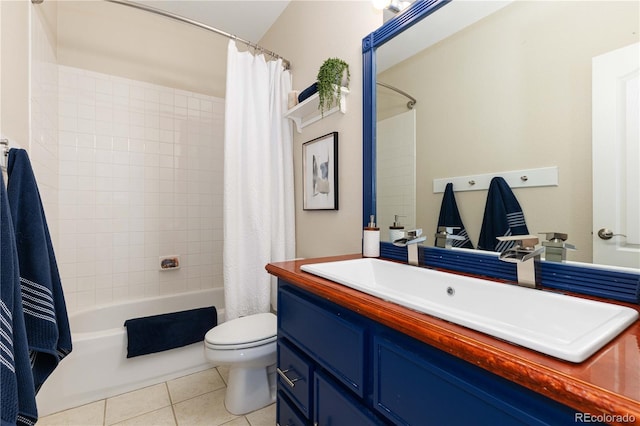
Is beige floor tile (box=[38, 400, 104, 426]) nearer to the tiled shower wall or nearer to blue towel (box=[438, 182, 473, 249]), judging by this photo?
the tiled shower wall

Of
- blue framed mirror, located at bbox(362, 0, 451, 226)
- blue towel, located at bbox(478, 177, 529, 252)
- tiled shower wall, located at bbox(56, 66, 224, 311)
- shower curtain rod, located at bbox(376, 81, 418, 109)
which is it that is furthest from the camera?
tiled shower wall, located at bbox(56, 66, 224, 311)

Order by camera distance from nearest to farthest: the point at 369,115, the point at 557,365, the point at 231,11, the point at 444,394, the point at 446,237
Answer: the point at 557,365 → the point at 444,394 → the point at 446,237 → the point at 369,115 → the point at 231,11

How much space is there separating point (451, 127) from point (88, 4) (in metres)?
2.64

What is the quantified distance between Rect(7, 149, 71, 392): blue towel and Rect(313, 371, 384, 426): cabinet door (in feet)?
3.00

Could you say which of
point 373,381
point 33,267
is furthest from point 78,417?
point 373,381

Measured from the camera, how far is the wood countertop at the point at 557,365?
37 cm

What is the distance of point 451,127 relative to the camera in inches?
44.3

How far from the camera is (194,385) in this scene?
1871mm

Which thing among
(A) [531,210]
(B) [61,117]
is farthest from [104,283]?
(A) [531,210]

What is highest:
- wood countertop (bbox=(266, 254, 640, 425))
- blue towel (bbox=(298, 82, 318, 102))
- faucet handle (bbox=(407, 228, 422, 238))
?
blue towel (bbox=(298, 82, 318, 102))

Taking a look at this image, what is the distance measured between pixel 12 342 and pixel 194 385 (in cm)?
131

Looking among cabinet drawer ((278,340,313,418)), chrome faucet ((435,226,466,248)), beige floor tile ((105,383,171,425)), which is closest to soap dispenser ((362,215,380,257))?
chrome faucet ((435,226,466,248))

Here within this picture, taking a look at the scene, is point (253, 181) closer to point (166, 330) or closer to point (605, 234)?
point (166, 330)

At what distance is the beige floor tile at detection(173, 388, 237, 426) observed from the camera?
1535mm
